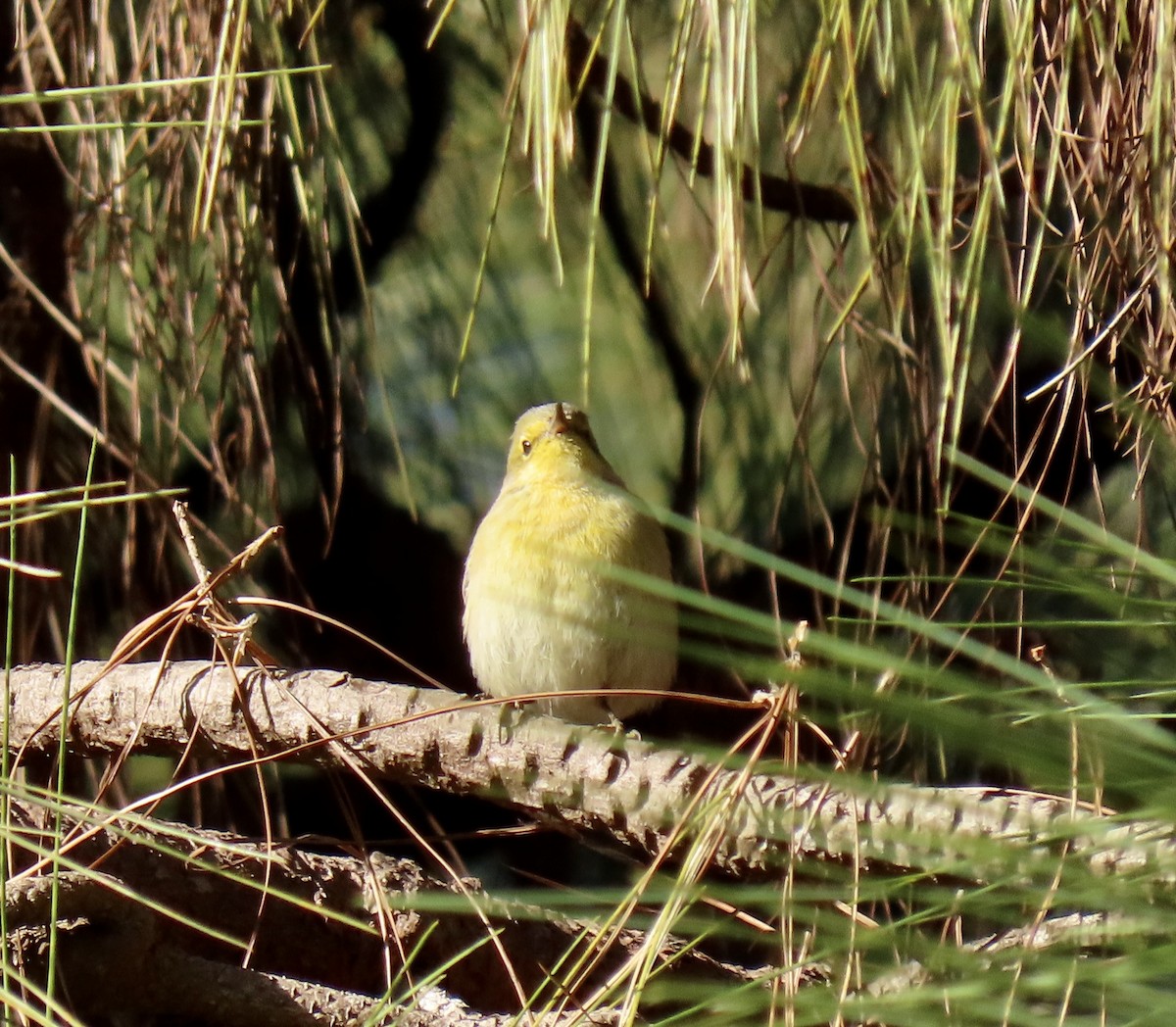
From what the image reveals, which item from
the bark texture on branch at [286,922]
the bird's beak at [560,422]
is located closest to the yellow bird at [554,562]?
the bird's beak at [560,422]

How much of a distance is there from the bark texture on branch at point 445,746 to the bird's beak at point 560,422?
1368mm

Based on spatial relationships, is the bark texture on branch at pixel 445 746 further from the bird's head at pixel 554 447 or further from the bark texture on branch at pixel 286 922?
the bird's head at pixel 554 447

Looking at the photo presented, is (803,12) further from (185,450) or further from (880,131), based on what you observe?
(185,450)

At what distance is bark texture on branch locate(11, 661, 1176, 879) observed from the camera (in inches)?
60.2

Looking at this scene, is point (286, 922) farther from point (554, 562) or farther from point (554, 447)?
point (554, 447)

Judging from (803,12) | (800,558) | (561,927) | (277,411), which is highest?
(803,12)

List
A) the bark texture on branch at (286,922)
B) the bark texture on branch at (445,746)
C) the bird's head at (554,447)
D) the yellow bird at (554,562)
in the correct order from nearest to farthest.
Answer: the bark texture on branch at (445,746) < the bark texture on branch at (286,922) < the yellow bird at (554,562) < the bird's head at (554,447)

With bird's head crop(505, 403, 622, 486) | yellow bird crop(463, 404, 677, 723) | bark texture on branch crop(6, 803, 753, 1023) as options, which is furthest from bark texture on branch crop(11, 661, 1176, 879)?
bird's head crop(505, 403, 622, 486)

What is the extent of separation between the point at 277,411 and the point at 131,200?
0.52 meters

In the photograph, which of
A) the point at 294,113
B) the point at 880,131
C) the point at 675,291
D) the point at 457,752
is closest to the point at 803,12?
the point at 880,131

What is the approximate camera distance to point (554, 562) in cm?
324

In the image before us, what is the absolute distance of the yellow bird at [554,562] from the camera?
10.6 feet

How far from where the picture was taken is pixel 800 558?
3.30 meters

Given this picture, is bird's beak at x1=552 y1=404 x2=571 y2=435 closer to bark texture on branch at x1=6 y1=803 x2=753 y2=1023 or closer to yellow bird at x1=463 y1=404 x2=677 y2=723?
yellow bird at x1=463 y1=404 x2=677 y2=723
